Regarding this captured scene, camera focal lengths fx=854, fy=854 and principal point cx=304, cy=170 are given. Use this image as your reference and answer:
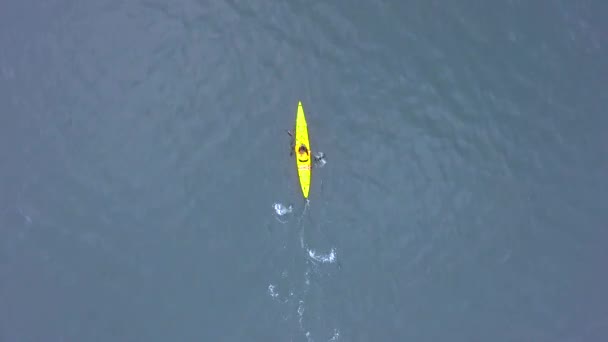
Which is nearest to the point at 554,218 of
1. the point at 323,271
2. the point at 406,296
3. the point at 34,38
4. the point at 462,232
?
the point at 462,232

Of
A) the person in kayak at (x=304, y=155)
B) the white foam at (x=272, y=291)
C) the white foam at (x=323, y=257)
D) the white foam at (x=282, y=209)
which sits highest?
the person in kayak at (x=304, y=155)

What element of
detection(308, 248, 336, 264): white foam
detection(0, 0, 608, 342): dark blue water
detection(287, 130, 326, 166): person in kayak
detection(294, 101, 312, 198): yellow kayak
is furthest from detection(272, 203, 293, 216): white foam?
detection(287, 130, 326, 166): person in kayak

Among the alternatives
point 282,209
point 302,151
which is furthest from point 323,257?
point 302,151

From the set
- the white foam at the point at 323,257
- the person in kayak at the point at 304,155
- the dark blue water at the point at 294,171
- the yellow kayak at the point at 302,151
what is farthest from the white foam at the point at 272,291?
the person in kayak at the point at 304,155

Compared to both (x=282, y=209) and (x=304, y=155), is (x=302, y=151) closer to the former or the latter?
(x=304, y=155)

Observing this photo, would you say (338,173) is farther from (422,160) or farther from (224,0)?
(224,0)

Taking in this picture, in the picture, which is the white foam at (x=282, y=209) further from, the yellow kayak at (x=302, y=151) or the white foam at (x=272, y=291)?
the white foam at (x=272, y=291)
